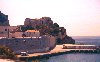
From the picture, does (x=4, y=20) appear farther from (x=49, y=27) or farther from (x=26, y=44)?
(x=26, y=44)

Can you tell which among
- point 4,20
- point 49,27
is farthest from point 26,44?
point 49,27

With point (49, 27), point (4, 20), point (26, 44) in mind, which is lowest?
point (26, 44)

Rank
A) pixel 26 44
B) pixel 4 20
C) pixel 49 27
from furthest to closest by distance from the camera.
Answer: pixel 49 27 → pixel 4 20 → pixel 26 44

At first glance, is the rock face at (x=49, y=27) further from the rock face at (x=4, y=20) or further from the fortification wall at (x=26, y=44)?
the fortification wall at (x=26, y=44)

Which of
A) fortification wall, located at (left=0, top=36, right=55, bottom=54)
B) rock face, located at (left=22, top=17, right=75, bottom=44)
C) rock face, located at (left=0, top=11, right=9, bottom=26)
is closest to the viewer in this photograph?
fortification wall, located at (left=0, top=36, right=55, bottom=54)

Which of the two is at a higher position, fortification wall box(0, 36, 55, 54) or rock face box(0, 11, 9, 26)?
rock face box(0, 11, 9, 26)

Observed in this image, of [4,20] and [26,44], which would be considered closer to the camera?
[26,44]

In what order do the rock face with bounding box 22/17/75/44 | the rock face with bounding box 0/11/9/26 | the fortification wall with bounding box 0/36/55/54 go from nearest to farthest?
the fortification wall with bounding box 0/36/55/54 → the rock face with bounding box 0/11/9/26 → the rock face with bounding box 22/17/75/44

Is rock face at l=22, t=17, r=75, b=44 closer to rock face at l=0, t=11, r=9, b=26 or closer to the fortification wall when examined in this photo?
rock face at l=0, t=11, r=9, b=26

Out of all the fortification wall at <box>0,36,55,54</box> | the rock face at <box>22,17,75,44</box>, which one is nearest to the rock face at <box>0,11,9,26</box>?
the rock face at <box>22,17,75,44</box>

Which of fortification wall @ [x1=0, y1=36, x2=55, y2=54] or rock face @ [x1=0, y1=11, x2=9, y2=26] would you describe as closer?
fortification wall @ [x1=0, y1=36, x2=55, y2=54]

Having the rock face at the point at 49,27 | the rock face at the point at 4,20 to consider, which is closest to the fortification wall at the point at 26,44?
the rock face at the point at 4,20

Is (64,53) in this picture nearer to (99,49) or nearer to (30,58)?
(99,49)

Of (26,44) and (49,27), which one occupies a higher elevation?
(49,27)
